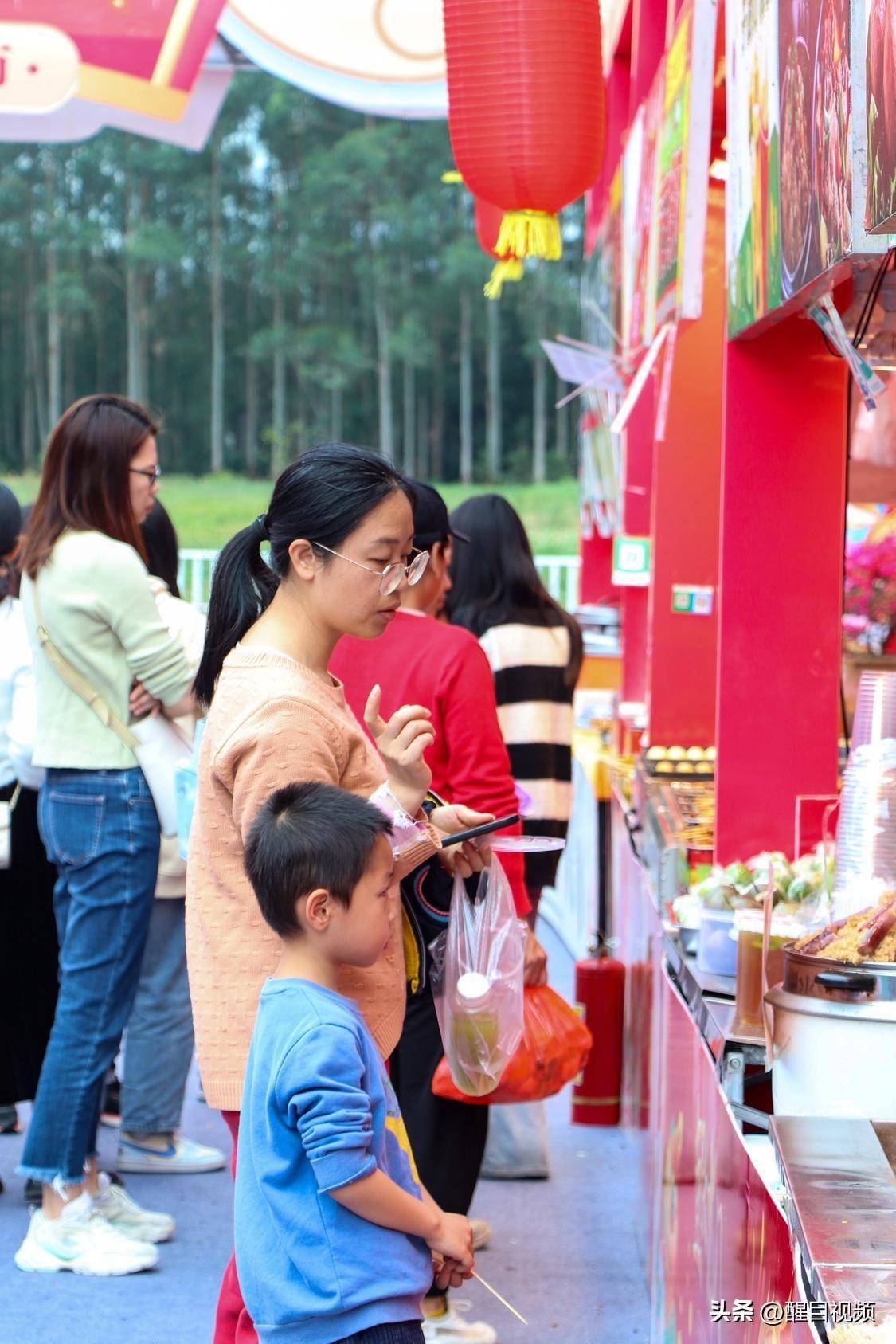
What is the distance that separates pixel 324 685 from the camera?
2.07m

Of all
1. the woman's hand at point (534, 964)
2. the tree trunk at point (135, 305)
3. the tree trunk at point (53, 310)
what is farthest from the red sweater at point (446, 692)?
the tree trunk at point (53, 310)

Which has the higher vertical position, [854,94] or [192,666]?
[854,94]

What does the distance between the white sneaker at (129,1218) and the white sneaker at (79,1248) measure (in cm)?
7

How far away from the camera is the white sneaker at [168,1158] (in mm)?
4301

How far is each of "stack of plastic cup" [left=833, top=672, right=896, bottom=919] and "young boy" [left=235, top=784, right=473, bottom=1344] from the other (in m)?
0.82

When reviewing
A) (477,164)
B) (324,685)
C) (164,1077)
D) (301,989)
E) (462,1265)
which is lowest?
(164,1077)

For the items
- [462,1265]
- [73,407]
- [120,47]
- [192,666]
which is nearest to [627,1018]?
[192,666]

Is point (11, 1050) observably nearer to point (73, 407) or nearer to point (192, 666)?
point (192, 666)

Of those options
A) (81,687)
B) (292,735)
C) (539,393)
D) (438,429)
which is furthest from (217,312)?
(292,735)

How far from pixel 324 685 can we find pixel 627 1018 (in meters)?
2.76

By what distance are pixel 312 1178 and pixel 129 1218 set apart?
7.24 feet

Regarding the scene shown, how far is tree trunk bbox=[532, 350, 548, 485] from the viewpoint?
3284 centimetres

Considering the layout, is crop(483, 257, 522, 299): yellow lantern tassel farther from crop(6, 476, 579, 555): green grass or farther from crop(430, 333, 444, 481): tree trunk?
crop(430, 333, 444, 481): tree trunk

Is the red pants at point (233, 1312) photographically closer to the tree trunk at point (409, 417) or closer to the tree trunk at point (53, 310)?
the tree trunk at point (409, 417)
